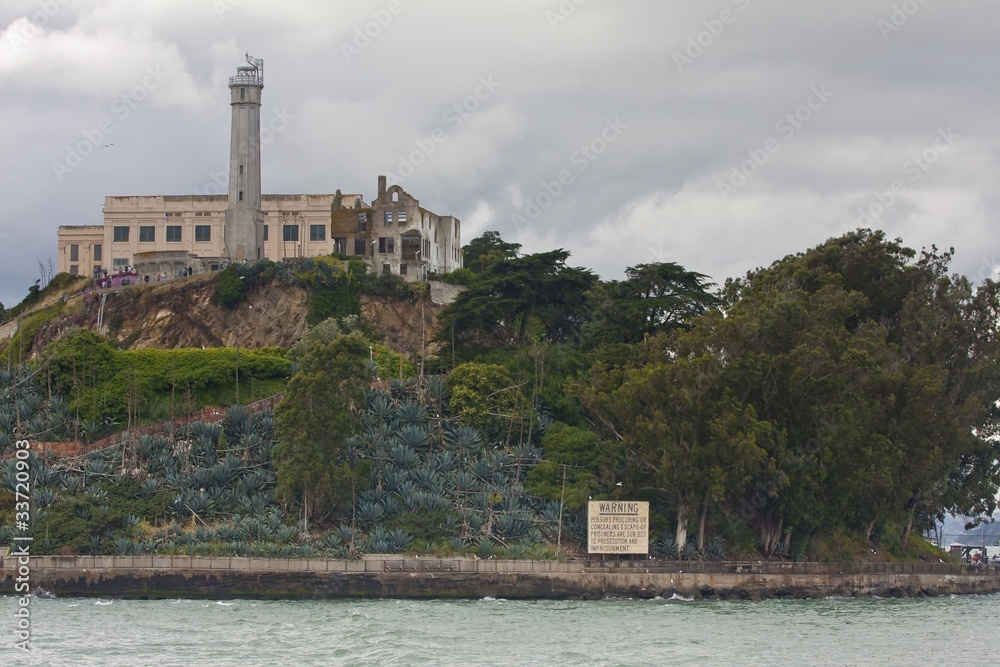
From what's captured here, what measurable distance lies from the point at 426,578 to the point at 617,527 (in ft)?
26.2

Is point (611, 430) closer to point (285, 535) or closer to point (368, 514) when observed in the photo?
point (368, 514)

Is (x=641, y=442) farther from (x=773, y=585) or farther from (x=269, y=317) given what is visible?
(x=269, y=317)

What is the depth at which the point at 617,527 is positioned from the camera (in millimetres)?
63469

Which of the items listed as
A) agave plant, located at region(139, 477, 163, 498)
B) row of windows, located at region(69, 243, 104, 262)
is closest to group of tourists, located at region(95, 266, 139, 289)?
row of windows, located at region(69, 243, 104, 262)

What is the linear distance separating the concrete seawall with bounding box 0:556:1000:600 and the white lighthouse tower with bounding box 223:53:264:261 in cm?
3529

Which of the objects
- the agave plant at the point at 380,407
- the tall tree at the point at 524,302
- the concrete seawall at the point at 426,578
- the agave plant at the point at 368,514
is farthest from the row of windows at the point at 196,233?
the concrete seawall at the point at 426,578

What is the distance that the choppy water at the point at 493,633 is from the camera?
43.8m

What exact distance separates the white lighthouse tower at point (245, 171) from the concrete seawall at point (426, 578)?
35293 millimetres

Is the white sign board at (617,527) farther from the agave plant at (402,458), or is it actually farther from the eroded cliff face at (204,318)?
the eroded cliff face at (204,318)

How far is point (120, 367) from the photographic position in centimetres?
7162

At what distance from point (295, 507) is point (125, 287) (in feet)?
104

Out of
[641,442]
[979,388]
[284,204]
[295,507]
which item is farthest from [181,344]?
[979,388]

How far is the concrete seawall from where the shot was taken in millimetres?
58438

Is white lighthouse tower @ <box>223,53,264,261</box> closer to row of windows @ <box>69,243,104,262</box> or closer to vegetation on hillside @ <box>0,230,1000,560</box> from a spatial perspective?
row of windows @ <box>69,243,104,262</box>
